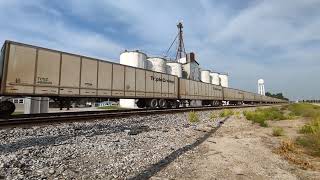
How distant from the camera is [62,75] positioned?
14148mm

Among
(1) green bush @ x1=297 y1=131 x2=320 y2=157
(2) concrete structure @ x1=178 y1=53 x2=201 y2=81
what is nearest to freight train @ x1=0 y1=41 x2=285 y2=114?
(1) green bush @ x1=297 y1=131 x2=320 y2=157

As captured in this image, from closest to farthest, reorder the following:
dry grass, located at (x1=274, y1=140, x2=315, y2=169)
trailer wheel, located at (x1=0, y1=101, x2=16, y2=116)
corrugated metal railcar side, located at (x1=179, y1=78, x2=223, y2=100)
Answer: dry grass, located at (x1=274, y1=140, x2=315, y2=169) < trailer wheel, located at (x1=0, y1=101, x2=16, y2=116) < corrugated metal railcar side, located at (x1=179, y1=78, x2=223, y2=100)

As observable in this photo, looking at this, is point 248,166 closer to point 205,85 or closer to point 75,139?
point 75,139

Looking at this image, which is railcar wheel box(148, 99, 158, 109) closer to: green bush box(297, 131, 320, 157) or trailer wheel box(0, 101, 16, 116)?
trailer wheel box(0, 101, 16, 116)

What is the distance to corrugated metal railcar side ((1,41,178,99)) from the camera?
11734mm

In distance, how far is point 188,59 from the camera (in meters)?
60.3

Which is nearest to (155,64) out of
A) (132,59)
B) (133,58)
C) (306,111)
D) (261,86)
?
(133,58)

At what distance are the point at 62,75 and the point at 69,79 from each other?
525 millimetres

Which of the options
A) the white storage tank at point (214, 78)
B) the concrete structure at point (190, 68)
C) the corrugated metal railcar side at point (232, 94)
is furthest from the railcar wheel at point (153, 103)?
the white storage tank at point (214, 78)

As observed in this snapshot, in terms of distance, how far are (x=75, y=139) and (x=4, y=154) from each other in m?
2.17

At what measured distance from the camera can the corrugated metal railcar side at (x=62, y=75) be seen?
11734 millimetres

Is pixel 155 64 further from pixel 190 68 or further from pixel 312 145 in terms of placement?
pixel 312 145

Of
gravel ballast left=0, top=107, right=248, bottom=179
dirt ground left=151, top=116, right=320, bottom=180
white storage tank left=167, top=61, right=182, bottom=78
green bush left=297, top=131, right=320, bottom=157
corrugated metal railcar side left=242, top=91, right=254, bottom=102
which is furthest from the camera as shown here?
corrugated metal railcar side left=242, top=91, right=254, bottom=102

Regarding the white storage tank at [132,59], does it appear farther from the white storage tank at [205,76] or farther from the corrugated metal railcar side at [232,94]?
the white storage tank at [205,76]
